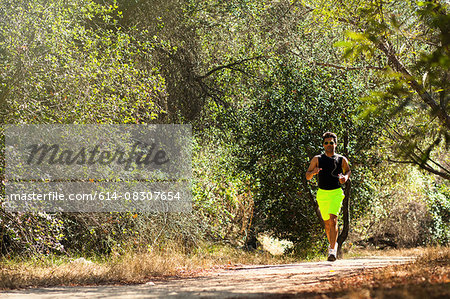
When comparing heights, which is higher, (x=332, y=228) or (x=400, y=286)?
(x=332, y=228)

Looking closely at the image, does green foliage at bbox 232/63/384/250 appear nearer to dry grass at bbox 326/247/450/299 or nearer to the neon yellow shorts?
the neon yellow shorts

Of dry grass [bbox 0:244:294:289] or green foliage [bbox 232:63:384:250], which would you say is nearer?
dry grass [bbox 0:244:294:289]

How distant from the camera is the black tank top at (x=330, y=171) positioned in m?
8.30

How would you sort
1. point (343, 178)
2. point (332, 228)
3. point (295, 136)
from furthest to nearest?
point (295, 136) < point (332, 228) < point (343, 178)

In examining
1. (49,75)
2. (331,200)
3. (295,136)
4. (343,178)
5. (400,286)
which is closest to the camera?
(400,286)

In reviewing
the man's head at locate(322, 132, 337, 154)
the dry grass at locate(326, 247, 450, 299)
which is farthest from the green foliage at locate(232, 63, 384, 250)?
the dry grass at locate(326, 247, 450, 299)

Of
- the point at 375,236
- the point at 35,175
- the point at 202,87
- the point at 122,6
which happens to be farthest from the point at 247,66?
the point at 375,236

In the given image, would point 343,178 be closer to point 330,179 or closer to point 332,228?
point 330,179

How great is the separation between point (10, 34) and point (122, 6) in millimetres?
6733

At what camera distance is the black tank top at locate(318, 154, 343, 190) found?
8297 mm

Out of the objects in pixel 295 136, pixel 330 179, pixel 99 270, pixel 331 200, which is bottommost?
pixel 99 270

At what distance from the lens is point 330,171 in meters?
8.30

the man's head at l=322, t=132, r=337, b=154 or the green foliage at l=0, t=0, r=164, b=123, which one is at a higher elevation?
the green foliage at l=0, t=0, r=164, b=123

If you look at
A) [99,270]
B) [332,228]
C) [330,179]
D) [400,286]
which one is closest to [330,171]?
[330,179]
